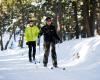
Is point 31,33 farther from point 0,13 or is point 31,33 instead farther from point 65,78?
point 0,13

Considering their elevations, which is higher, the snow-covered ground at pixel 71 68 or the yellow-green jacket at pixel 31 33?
the yellow-green jacket at pixel 31 33

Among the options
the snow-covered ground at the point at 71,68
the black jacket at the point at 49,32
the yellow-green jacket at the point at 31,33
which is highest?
the black jacket at the point at 49,32

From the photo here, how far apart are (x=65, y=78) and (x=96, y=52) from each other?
15.0 feet

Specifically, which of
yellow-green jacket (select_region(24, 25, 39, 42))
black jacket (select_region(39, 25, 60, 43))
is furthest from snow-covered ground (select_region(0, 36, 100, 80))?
yellow-green jacket (select_region(24, 25, 39, 42))

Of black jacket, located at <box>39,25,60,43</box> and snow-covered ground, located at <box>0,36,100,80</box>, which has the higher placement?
black jacket, located at <box>39,25,60,43</box>

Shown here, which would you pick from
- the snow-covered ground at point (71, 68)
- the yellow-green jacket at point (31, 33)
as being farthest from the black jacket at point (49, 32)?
the yellow-green jacket at point (31, 33)

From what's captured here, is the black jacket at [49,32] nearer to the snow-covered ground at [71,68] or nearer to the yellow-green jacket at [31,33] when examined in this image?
the snow-covered ground at [71,68]

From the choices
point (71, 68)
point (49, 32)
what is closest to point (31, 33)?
point (49, 32)

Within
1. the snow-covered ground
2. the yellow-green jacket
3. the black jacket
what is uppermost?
the black jacket

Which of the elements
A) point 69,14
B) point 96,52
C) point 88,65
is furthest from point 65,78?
point 69,14

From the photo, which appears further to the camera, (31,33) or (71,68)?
(31,33)

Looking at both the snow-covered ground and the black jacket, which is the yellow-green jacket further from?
the black jacket

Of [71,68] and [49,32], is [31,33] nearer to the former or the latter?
[49,32]

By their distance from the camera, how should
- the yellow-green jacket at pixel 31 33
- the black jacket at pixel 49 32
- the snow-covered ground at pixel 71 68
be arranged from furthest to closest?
the yellow-green jacket at pixel 31 33
the black jacket at pixel 49 32
the snow-covered ground at pixel 71 68
